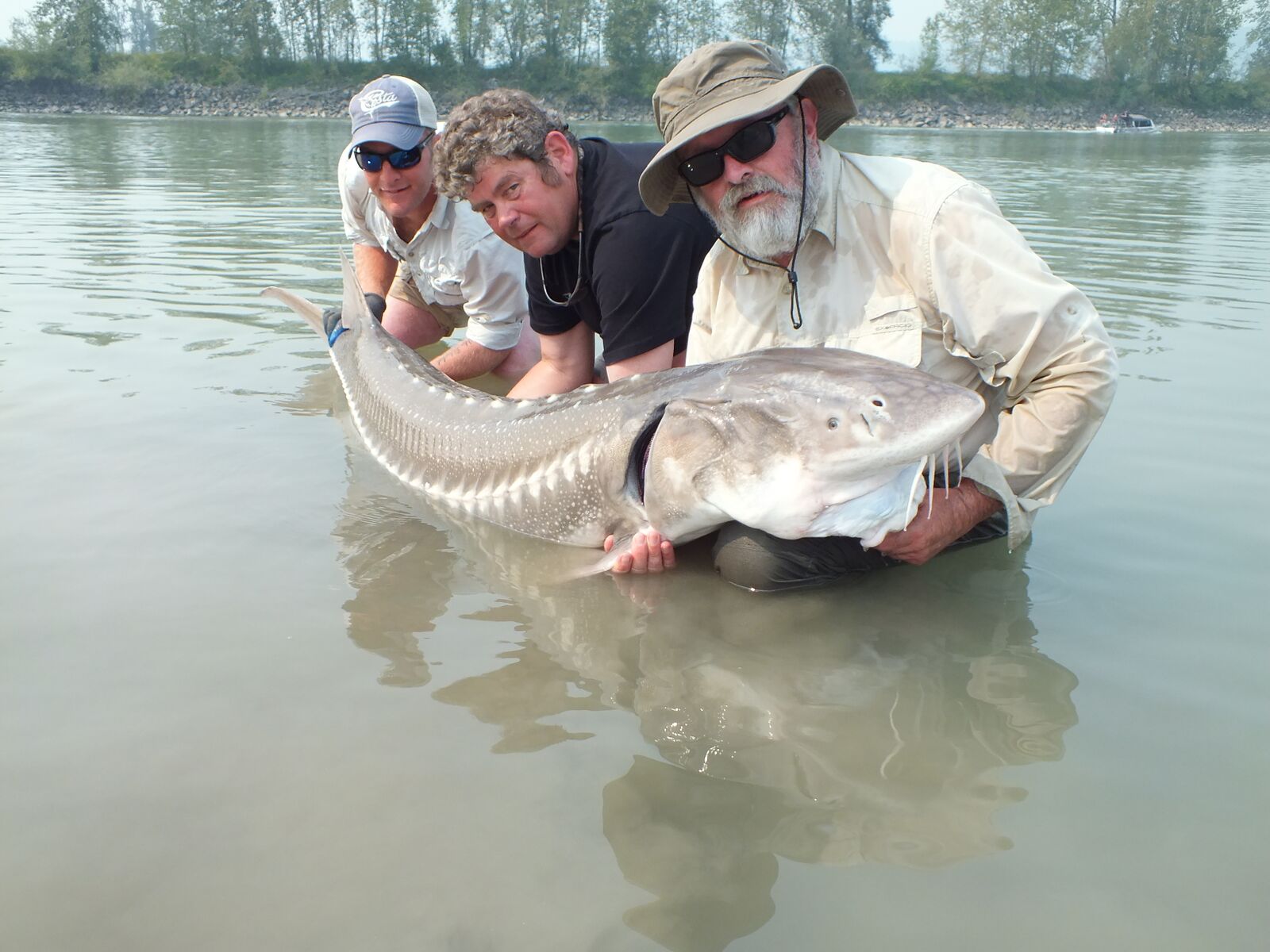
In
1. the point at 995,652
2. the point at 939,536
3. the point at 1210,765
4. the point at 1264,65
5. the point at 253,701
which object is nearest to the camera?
the point at 1210,765

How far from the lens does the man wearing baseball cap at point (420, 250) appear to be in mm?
5168

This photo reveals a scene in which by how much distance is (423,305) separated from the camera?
6.48 m

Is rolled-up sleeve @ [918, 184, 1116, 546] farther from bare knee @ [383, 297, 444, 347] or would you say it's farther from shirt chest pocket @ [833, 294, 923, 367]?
bare knee @ [383, 297, 444, 347]

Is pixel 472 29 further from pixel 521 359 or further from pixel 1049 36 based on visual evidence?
pixel 521 359

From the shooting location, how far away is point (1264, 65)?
10925 cm

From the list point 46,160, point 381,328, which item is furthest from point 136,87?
point 381,328

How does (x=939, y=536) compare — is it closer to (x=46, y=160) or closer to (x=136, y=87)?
(x=46, y=160)

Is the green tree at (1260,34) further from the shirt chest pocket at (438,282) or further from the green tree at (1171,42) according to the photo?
the shirt chest pocket at (438,282)

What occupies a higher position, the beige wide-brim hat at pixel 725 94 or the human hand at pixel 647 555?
the beige wide-brim hat at pixel 725 94

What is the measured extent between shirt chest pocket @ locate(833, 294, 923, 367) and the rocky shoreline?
227 feet

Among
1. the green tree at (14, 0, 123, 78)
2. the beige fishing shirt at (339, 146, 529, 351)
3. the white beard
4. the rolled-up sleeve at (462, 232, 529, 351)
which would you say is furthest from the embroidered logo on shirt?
the green tree at (14, 0, 123, 78)

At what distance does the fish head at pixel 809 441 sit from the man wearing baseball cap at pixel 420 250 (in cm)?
258

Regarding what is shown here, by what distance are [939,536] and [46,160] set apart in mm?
23412

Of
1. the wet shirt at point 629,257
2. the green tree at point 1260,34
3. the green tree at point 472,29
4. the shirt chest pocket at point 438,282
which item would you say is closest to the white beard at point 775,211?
the wet shirt at point 629,257
